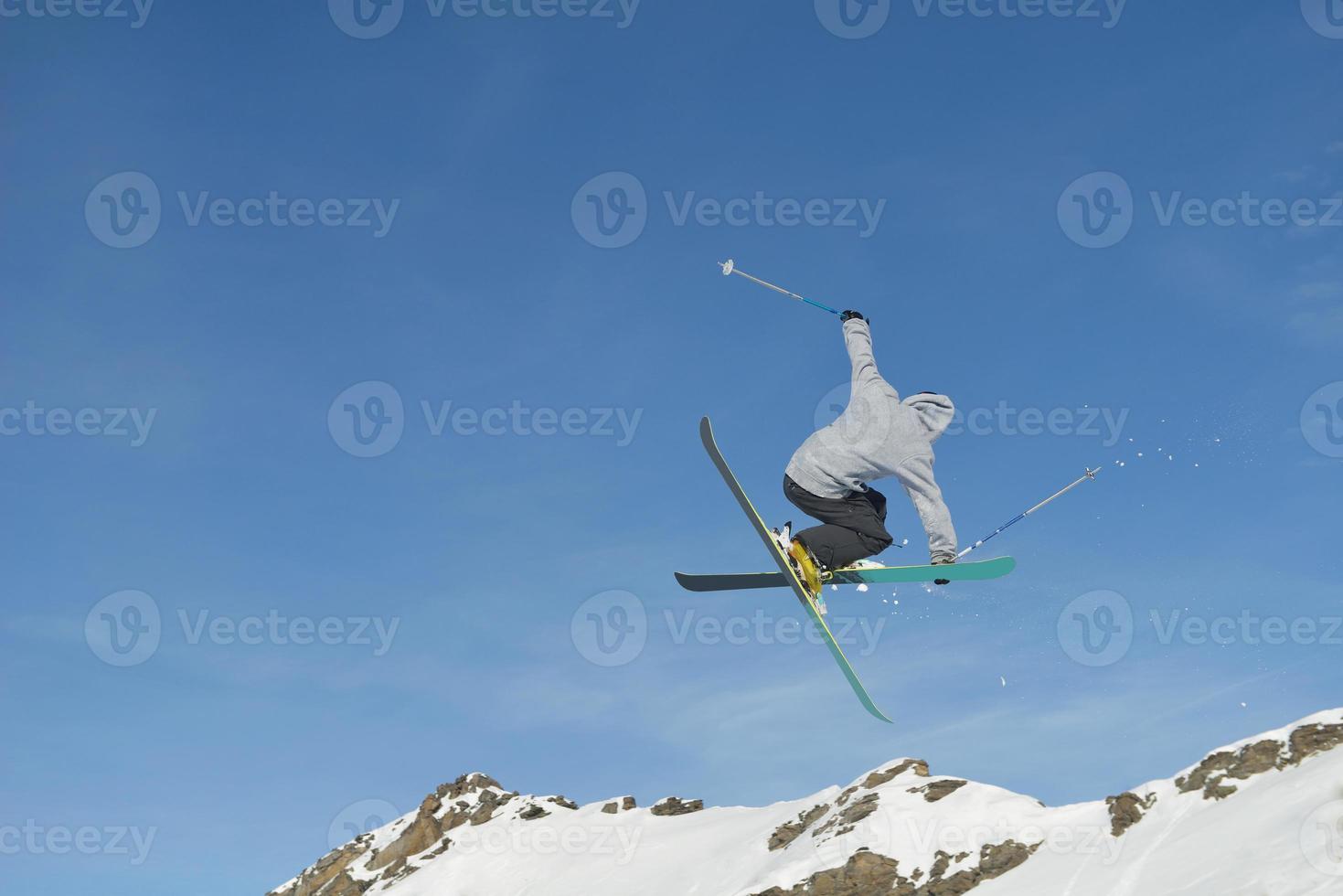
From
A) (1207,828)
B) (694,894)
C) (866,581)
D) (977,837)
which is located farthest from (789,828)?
(866,581)

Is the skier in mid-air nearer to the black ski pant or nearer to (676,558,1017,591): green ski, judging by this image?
the black ski pant

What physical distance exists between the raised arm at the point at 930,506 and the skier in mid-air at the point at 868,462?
1 cm

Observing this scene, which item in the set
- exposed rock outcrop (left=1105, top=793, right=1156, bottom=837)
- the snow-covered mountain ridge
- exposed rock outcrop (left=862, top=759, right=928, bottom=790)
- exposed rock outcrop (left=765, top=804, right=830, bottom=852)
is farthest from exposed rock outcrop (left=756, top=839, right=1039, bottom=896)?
exposed rock outcrop (left=862, top=759, right=928, bottom=790)

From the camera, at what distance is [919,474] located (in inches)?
479

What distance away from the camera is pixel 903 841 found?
4878 cm

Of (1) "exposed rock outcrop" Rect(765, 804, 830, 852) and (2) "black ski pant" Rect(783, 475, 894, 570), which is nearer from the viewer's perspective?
(2) "black ski pant" Rect(783, 475, 894, 570)

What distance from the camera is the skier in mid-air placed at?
12.0 m

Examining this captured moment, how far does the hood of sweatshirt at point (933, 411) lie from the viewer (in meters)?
12.3

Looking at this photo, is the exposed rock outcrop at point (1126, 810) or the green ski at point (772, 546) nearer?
the green ski at point (772, 546)

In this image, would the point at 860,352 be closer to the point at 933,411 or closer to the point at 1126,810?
the point at 933,411

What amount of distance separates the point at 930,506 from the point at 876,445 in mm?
1027

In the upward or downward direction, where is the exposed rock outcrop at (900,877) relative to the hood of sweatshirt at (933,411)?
downward

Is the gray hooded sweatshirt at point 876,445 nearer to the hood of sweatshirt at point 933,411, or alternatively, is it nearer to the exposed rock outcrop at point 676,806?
the hood of sweatshirt at point 933,411

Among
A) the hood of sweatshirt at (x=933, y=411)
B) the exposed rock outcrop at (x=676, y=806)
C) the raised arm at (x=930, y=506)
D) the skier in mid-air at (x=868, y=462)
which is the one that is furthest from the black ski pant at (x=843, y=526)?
the exposed rock outcrop at (x=676, y=806)
